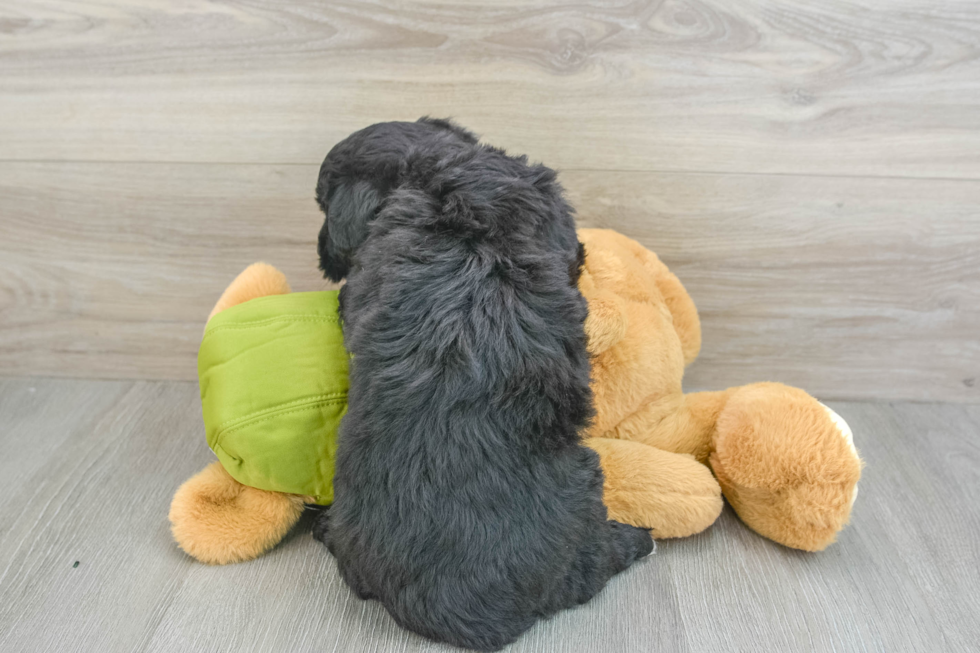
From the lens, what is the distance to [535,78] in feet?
3.15

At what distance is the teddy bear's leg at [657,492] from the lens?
80 centimetres

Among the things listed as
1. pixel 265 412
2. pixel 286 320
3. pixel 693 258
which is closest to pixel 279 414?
pixel 265 412

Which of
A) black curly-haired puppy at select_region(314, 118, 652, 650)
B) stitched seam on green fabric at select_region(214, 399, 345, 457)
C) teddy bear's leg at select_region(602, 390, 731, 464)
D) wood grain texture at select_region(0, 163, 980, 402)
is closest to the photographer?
black curly-haired puppy at select_region(314, 118, 652, 650)

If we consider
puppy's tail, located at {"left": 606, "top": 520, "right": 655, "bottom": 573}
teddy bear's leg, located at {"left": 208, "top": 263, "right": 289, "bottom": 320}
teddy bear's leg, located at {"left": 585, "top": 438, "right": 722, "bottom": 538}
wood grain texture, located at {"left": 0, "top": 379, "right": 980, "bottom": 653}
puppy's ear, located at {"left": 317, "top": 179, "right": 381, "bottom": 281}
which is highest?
puppy's ear, located at {"left": 317, "top": 179, "right": 381, "bottom": 281}

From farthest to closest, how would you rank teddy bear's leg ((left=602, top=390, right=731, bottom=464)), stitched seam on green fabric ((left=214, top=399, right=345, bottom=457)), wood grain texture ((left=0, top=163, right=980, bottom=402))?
1. wood grain texture ((left=0, top=163, right=980, bottom=402))
2. teddy bear's leg ((left=602, top=390, right=731, bottom=464))
3. stitched seam on green fabric ((left=214, top=399, right=345, bottom=457))

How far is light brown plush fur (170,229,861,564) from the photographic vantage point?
0.78 metres

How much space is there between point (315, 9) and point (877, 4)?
2.58 ft

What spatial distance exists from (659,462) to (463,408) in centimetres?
31

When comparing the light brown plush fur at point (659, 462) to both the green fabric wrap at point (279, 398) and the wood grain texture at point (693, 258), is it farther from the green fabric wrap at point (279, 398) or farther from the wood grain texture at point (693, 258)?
the wood grain texture at point (693, 258)

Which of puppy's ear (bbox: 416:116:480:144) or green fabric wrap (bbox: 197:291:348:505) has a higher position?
puppy's ear (bbox: 416:116:480:144)

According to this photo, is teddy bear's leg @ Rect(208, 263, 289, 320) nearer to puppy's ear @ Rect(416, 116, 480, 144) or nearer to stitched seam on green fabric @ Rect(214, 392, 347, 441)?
stitched seam on green fabric @ Rect(214, 392, 347, 441)

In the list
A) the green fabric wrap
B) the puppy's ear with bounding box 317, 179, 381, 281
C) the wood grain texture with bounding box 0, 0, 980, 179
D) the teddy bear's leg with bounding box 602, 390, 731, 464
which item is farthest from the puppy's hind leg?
the wood grain texture with bounding box 0, 0, 980, 179

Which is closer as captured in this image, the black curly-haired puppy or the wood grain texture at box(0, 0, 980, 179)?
the black curly-haired puppy

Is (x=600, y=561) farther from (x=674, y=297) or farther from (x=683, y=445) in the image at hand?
(x=674, y=297)
